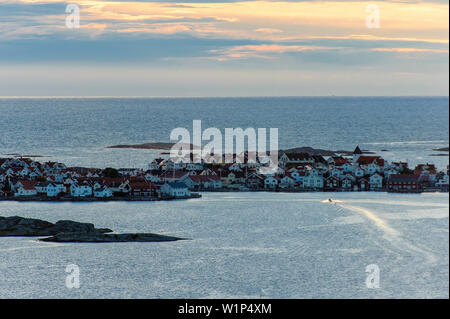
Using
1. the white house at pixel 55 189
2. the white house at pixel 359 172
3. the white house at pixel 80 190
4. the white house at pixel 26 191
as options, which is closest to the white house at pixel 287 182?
the white house at pixel 359 172

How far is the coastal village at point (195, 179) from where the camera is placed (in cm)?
2256

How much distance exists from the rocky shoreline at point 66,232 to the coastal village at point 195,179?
18.3 ft

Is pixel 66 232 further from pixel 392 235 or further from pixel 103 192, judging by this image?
pixel 103 192

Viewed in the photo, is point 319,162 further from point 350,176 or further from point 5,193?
point 5,193

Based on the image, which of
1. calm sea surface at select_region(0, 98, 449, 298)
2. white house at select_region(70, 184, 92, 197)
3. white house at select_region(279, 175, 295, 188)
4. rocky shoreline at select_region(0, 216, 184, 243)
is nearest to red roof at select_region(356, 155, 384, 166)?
white house at select_region(279, 175, 295, 188)

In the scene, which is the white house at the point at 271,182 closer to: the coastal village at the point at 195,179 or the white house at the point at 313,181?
the coastal village at the point at 195,179

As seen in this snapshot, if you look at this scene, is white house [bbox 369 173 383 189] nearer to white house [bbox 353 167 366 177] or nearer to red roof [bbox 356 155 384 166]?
white house [bbox 353 167 366 177]

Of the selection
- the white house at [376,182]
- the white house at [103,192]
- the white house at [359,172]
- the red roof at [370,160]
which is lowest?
the white house at [103,192]

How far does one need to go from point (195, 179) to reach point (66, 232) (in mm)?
8775

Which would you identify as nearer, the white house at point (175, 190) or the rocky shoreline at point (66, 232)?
the rocky shoreline at point (66, 232)

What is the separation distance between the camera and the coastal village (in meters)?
22.6

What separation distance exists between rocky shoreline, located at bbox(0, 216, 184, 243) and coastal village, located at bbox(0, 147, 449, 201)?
220 inches

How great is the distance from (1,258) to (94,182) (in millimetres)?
8986
